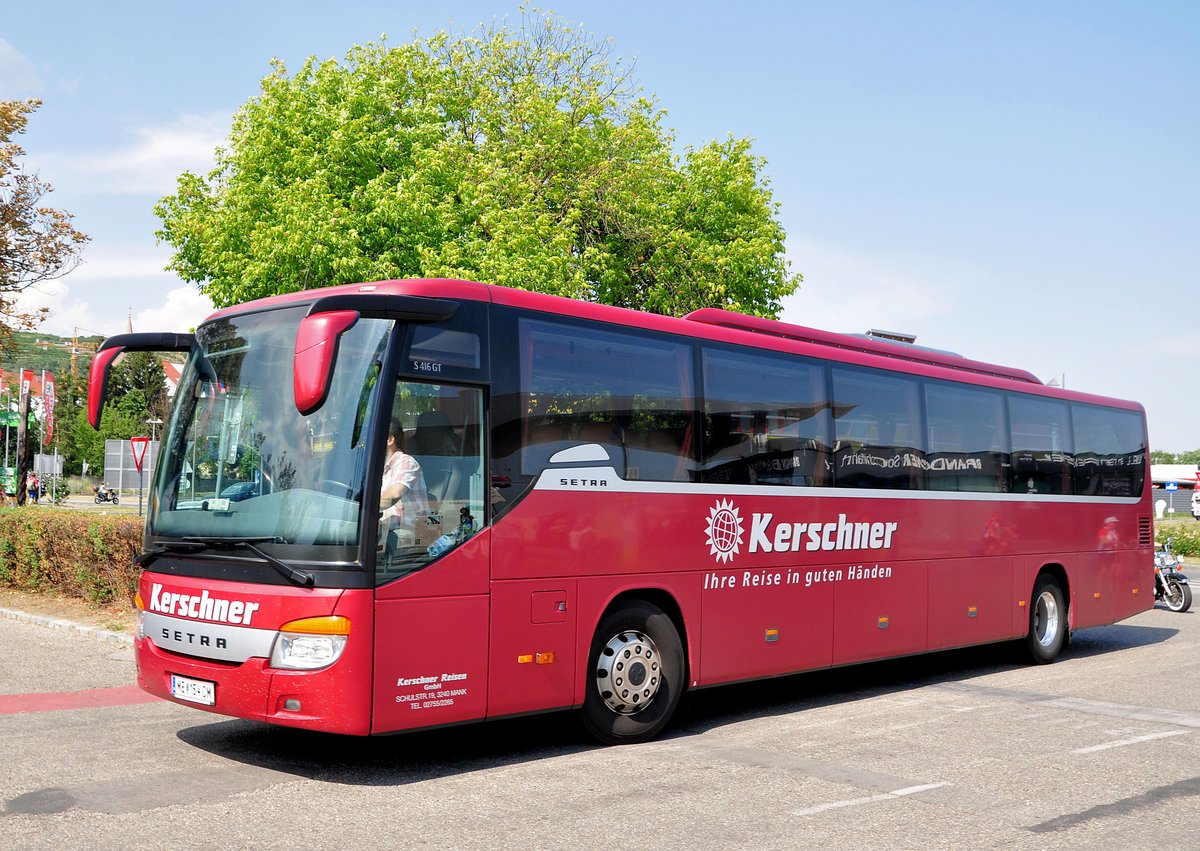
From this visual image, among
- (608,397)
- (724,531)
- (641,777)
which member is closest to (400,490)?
(608,397)

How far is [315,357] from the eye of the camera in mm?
6242

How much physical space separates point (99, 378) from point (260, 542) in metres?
1.94

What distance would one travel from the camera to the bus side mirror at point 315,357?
6156mm

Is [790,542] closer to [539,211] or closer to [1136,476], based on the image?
[1136,476]

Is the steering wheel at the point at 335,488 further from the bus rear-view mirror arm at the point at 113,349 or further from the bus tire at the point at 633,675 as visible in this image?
the bus tire at the point at 633,675

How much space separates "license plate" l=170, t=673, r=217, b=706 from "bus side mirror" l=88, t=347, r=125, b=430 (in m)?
1.96

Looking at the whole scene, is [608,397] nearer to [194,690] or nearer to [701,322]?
[701,322]

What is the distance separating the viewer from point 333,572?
6848 mm

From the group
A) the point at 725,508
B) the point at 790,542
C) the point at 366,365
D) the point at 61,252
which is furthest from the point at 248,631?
the point at 61,252

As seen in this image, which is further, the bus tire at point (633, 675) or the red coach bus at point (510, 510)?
the bus tire at point (633, 675)

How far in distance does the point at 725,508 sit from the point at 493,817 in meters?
3.84

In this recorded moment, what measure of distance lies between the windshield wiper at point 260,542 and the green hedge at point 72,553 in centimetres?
835

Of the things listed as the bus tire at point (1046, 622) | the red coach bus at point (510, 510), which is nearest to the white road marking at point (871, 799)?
the red coach bus at point (510, 510)

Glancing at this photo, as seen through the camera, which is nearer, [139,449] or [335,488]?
[335,488]
